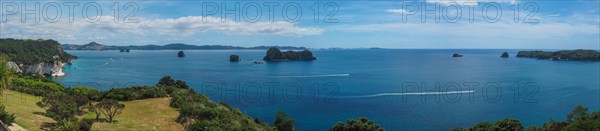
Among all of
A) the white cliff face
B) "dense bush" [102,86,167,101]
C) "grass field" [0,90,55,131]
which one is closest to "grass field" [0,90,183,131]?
"grass field" [0,90,55,131]

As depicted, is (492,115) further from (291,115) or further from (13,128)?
(13,128)

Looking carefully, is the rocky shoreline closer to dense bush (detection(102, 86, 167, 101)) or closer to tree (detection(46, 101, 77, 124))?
dense bush (detection(102, 86, 167, 101))

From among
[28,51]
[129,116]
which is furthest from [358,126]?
[28,51]

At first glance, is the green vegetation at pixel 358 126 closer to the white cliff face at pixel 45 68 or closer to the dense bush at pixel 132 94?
the dense bush at pixel 132 94

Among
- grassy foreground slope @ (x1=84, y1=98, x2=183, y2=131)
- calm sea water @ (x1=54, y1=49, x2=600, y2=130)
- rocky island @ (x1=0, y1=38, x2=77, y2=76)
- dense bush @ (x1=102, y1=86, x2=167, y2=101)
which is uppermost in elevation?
rocky island @ (x1=0, y1=38, x2=77, y2=76)

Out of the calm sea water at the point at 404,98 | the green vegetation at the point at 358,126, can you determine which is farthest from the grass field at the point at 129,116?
the calm sea water at the point at 404,98

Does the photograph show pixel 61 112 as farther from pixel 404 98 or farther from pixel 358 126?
pixel 404 98

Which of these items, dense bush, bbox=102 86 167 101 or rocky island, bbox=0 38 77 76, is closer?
dense bush, bbox=102 86 167 101
